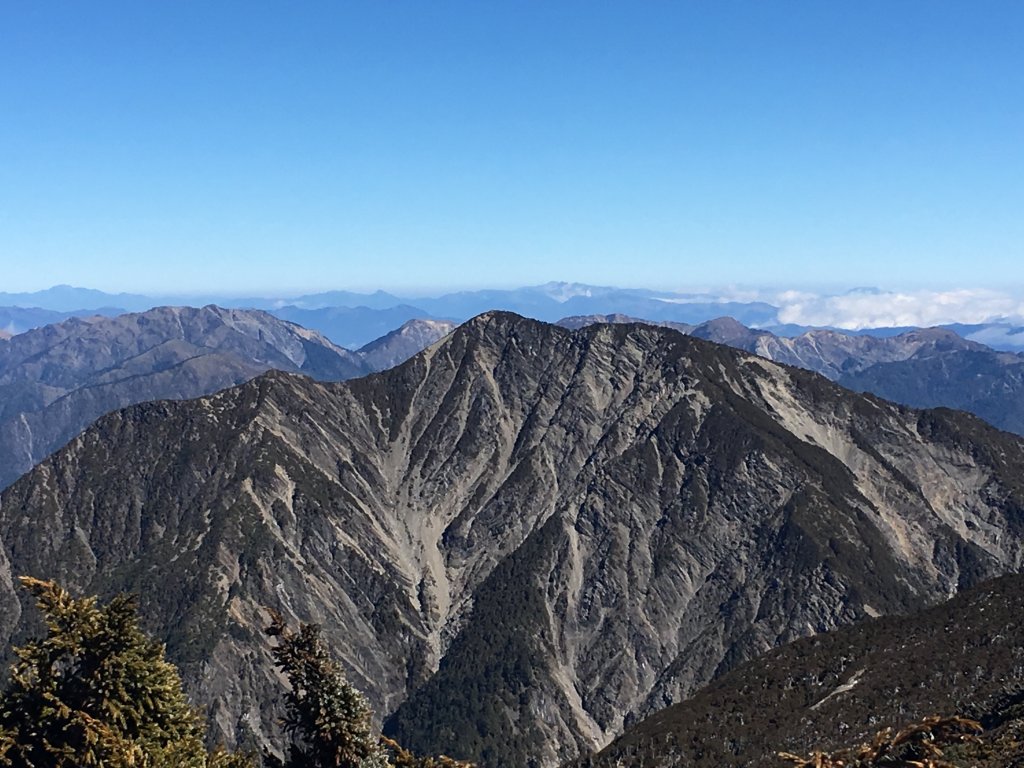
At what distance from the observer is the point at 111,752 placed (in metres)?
26.0

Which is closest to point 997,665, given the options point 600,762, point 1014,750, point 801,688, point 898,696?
point 898,696

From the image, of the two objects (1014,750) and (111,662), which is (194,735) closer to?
(111,662)

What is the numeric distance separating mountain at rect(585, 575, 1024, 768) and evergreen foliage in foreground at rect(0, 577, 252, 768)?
140m

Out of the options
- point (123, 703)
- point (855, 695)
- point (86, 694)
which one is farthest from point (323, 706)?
point (855, 695)

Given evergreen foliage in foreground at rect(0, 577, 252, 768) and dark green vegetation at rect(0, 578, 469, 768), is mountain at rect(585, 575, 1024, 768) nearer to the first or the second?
dark green vegetation at rect(0, 578, 469, 768)

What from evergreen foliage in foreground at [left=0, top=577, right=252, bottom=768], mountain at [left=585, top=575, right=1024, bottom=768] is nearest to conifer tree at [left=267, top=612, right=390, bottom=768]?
evergreen foliage in foreground at [left=0, top=577, right=252, bottom=768]

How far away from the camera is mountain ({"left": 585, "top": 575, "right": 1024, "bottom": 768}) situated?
155125mm

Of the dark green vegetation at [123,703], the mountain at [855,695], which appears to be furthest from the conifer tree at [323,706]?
the mountain at [855,695]

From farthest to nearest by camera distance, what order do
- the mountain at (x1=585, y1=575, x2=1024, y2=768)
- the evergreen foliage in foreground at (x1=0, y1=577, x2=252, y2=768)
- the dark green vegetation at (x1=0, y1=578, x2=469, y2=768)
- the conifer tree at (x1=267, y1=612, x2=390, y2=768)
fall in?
1. the mountain at (x1=585, y1=575, x2=1024, y2=768)
2. the conifer tree at (x1=267, y1=612, x2=390, y2=768)
3. the dark green vegetation at (x1=0, y1=578, x2=469, y2=768)
4. the evergreen foliage in foreground at (x1=0, y1=577, x2=252, y2=768)

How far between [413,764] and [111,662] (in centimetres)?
1012

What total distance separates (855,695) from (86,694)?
172m

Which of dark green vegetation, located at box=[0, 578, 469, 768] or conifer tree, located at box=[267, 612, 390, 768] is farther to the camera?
conifer tree, located at box=[267, 612, 390, 768]

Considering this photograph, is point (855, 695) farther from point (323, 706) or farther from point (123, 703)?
point (123, 703)

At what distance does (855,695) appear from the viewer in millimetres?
171375
